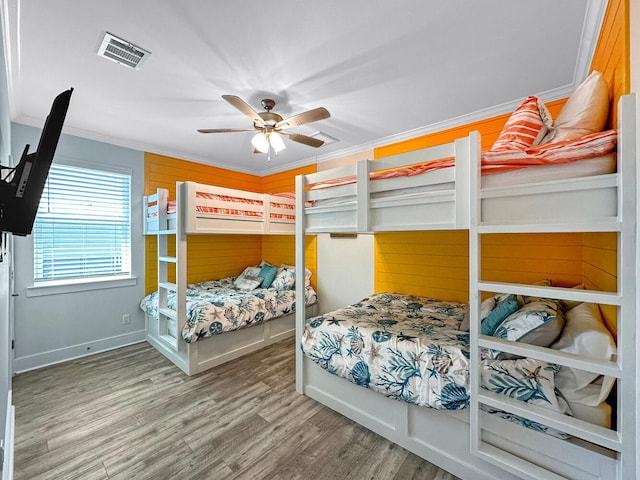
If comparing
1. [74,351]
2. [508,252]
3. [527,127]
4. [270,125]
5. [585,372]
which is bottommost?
[74,351]

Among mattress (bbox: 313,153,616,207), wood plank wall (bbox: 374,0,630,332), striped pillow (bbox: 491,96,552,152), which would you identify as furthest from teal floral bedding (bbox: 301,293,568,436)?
striped pillow (bbox: 491,96,552,152)

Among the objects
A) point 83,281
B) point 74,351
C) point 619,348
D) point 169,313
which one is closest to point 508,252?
point 619,348

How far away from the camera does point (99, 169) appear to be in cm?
330

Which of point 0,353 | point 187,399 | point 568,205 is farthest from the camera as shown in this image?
point 187,399

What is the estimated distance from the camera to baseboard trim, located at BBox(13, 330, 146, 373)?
9.22 ft

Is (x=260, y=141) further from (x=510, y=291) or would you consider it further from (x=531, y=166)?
(x=510, y=291)

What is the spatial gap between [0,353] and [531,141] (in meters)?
3.21

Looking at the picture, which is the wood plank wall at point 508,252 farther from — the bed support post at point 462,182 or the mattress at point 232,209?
the mattress at point 232,209

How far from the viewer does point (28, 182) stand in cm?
92

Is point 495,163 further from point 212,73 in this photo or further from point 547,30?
point 212,73

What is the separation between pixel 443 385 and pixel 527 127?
1.57 metres

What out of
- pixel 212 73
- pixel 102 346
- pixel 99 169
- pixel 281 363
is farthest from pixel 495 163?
pixel 102 346

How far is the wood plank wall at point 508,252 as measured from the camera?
1.45m

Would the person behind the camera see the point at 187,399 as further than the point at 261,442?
Yes
